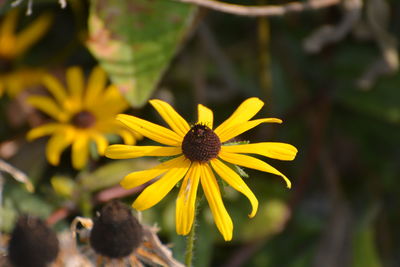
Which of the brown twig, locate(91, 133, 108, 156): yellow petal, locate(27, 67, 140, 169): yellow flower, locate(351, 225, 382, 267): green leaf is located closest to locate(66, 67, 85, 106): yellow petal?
locate(27, 67, 140, 169): yellow flower

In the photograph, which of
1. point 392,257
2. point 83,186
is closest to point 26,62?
point 83,186

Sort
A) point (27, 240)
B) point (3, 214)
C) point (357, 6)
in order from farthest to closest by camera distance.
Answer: point (357, 6) < point (3, 214) < point (27, 240)

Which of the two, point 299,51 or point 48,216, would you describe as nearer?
point 48,216

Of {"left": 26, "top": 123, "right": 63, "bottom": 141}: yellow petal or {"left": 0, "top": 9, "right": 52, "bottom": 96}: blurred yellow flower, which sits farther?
{"left": 0, "top": 9, "right": 52, "bottom": 96}: blurred yellow flower

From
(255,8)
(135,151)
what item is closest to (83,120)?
(255,8)

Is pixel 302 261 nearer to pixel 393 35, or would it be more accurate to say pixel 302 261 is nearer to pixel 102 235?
pixel 393 35

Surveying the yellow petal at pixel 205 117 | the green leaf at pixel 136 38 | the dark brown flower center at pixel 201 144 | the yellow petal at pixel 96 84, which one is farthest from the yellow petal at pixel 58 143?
the dark brown flower center at pixel 201 144

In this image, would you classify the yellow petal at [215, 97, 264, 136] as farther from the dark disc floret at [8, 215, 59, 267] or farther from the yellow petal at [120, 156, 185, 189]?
the dark disc floret at [8, 215, 59, 267]

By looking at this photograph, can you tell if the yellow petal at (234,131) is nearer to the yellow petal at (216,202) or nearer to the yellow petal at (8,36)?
the yellow petal at (216,202)
